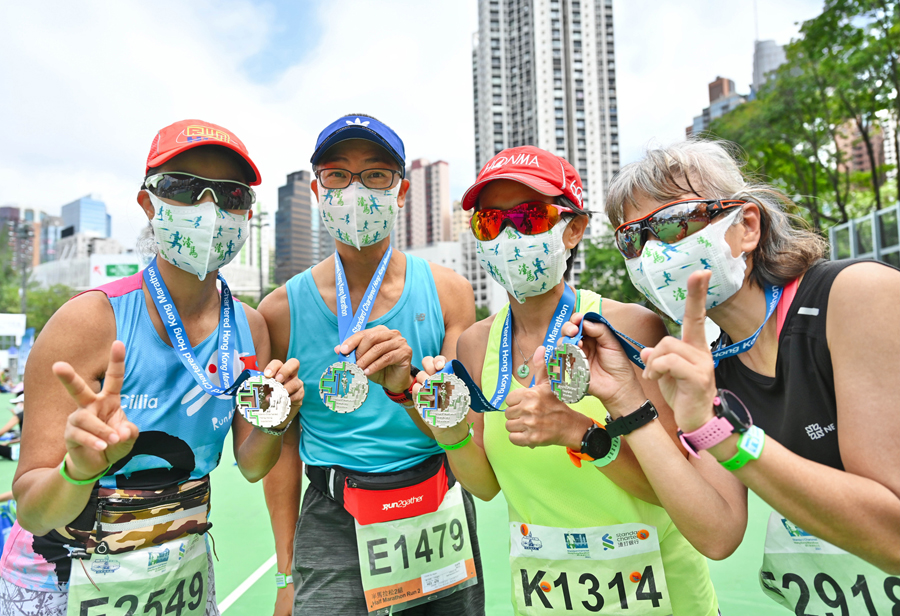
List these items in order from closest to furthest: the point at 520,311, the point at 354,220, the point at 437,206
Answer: the point at 520,311
the point at 354,220
the point at 437,206

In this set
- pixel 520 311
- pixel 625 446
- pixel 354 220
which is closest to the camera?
pixel 625 446

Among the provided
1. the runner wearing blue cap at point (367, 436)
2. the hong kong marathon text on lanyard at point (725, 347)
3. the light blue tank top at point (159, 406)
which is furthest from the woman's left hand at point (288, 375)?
the hong kong marathon text on lanyard at point (725, 347)

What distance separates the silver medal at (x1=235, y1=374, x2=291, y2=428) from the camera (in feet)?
6.91

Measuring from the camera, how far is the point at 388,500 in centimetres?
265

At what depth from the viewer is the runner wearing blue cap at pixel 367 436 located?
8.71 ft

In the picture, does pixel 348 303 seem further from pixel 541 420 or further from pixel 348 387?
pixel 541 420

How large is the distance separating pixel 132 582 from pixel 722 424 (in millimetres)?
2230

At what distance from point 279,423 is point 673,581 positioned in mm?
1714

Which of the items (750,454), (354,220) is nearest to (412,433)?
(354,220)

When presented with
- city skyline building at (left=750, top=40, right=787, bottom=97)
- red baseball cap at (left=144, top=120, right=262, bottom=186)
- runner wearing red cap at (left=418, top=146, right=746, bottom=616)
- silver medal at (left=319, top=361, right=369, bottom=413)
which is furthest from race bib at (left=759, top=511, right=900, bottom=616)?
city skyline building at (left=750, top=40, right=787, bottom=97)

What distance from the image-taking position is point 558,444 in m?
1.98

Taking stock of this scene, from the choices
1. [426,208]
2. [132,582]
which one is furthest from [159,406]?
[426,208]

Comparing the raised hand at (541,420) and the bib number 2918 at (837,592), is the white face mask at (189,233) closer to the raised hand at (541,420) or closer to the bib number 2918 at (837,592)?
the raised hand at (541,420)

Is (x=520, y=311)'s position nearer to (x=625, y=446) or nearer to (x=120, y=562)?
(x=625, y=446)
